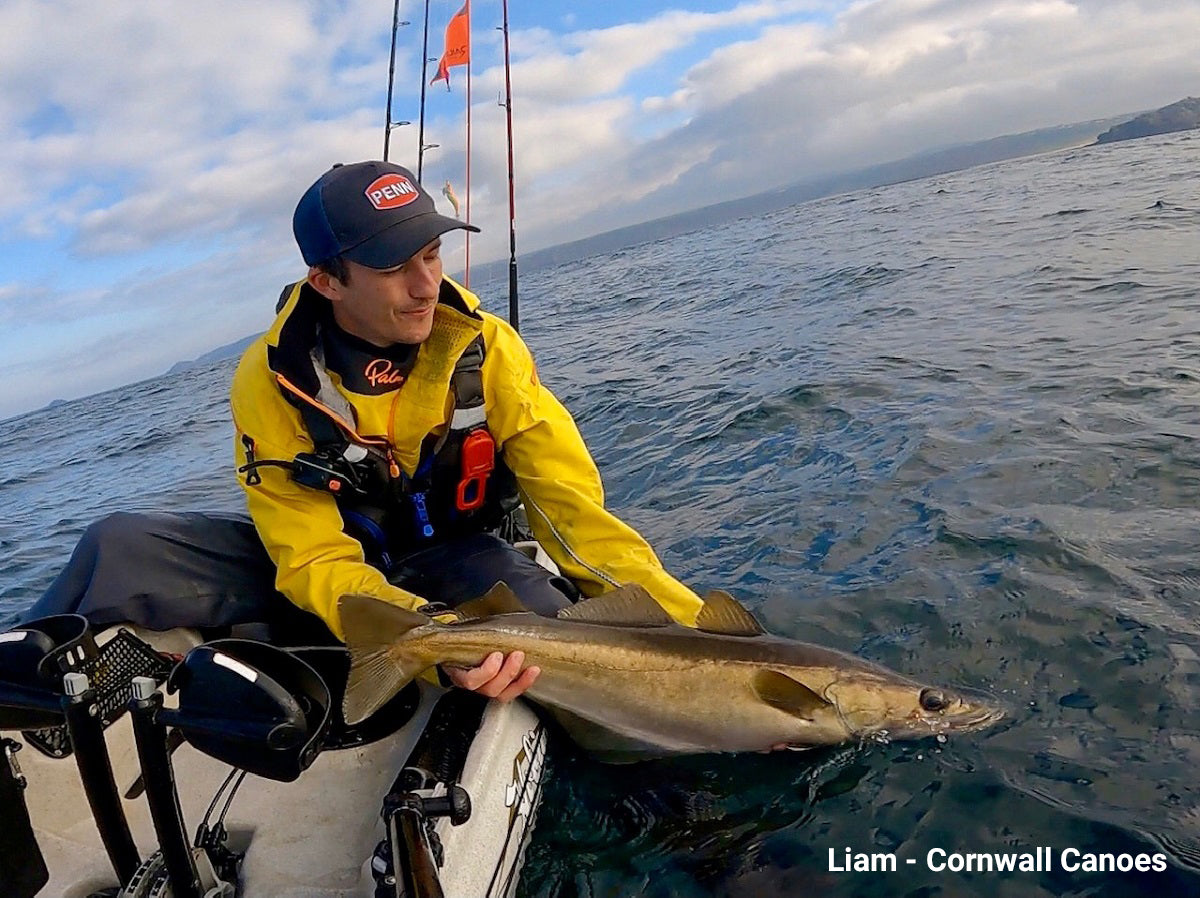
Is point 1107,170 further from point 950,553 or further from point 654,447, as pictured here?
point 950,553

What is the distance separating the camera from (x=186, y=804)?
146 inches

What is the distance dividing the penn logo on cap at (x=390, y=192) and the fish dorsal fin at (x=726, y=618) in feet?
7.68

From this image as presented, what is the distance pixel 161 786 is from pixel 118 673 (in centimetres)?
110

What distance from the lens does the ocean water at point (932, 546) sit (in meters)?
3.39

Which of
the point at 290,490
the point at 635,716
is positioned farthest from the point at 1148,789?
the point at 290,490

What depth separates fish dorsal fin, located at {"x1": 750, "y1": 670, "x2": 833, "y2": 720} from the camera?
3.54 metres

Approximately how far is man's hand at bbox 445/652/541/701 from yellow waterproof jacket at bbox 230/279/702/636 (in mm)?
636

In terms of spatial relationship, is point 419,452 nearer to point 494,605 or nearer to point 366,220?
point 494,605

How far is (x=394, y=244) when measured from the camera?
3832mm

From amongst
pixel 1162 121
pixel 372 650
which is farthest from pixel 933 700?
pixel 1162 121

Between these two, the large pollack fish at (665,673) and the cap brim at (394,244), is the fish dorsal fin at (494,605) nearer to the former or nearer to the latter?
the large pollack fish at (665,673)

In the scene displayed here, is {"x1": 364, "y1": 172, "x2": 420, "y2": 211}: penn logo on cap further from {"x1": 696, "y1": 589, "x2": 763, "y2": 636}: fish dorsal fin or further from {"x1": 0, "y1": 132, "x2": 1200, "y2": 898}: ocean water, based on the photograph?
{"x1": 0, "y1": 132, "x2": 1200, "y2": 898}: ocean water

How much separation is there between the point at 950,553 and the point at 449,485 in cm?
332

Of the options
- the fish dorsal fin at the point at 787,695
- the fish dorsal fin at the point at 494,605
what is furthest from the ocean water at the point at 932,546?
the fish dorsal fin at the point at 494,605
